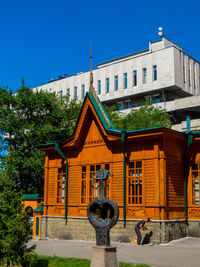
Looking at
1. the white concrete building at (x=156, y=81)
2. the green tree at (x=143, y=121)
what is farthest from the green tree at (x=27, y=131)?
the white concrete building at (x=156, y=81)

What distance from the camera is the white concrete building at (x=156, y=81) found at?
57781 millimetres

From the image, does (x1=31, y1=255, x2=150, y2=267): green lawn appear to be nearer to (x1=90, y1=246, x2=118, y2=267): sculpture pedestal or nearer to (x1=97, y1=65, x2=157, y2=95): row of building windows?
(x1=90, y1=246, x2=118, y2=267): sculpture pedestal

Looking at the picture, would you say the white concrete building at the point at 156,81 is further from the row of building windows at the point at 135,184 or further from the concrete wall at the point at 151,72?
the row of building windows at the point at 135,184

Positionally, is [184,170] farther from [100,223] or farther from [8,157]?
[8,157]

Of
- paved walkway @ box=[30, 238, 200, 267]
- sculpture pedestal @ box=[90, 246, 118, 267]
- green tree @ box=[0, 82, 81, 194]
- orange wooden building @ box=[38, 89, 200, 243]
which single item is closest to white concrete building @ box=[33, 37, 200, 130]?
green tree @ box=[0, 82, 81, 194]

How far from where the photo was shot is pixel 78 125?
23297 millimetres

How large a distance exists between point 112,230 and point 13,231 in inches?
361

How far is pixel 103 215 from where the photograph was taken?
1198cm

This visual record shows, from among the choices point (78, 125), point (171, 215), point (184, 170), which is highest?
point (78, 125)

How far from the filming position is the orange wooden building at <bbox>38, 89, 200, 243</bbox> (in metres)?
19.6

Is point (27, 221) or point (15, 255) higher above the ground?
point (27, 221)

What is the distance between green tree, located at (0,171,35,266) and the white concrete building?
144 ft

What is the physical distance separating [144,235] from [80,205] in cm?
481

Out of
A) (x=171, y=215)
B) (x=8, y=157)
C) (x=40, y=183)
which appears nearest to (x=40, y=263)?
(x=171, y=215)
